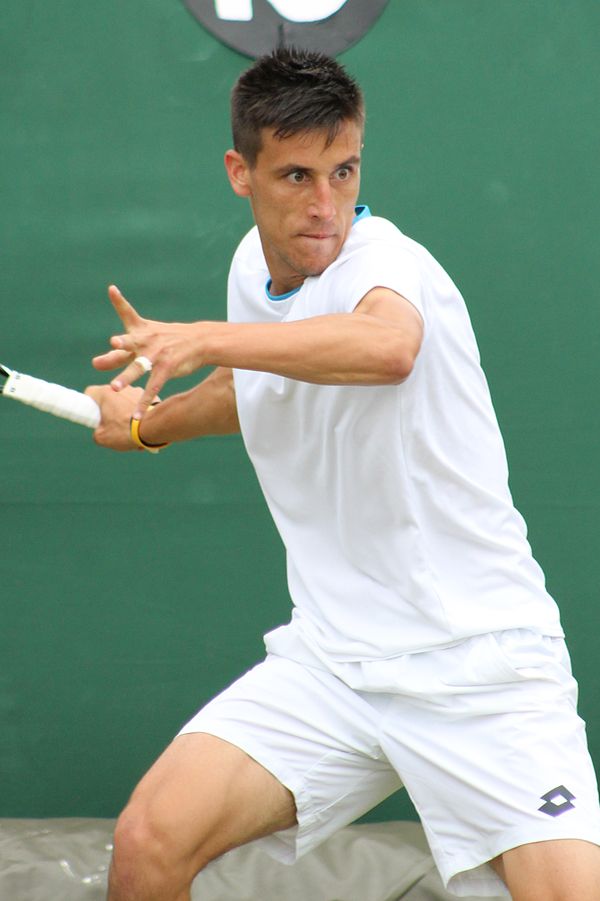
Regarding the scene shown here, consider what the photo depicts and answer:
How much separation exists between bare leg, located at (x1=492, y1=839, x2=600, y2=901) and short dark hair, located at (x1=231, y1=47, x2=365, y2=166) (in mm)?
1139

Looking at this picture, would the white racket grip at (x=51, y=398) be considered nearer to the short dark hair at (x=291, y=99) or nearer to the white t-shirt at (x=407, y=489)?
the white t-shirt at (x=407, y=489)

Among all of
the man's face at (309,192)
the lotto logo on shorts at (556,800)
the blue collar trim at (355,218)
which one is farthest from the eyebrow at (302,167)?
the lotto logo on shorts at (556,800)

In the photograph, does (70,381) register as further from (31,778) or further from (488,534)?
(488,534)

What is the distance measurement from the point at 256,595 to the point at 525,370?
33.3 inches

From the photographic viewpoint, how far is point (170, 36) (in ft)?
10.0

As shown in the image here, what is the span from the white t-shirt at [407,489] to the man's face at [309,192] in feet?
0.12

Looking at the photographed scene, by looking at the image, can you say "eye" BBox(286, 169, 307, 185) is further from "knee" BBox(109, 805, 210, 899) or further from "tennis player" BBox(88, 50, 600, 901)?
"knee" BBox(109, 805, 210, 899)

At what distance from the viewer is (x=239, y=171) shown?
2.28 meters

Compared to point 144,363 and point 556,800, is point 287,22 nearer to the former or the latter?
point 144,363

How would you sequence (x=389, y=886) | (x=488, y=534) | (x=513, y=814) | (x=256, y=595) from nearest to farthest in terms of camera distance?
1. (x=513, y=814)
2. (x=488, y=534)
3. (x=389, y=886)
4. (x=256, y=595)

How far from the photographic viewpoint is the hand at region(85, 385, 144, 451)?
2.52 meters

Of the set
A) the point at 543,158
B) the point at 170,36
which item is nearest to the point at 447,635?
the point at 543,158

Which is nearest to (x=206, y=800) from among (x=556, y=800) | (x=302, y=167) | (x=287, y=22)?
(x=556, y=800)

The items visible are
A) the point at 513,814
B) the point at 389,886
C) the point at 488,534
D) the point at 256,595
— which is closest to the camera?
the point at 513,814
